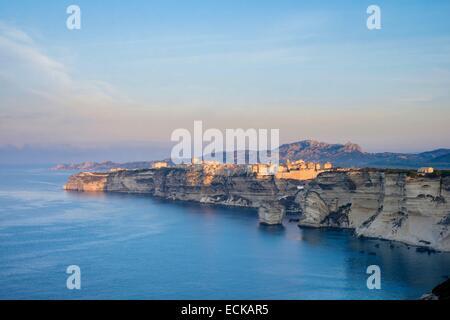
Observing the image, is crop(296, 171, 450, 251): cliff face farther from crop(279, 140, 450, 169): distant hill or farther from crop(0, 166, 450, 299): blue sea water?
crop(279, 140, 450, 169): distant hill

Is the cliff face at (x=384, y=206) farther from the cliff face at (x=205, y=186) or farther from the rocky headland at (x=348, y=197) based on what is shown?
the cliff face at (x=205, y=186)

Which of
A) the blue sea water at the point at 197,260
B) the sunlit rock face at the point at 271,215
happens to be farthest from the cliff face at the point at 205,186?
the blue sea water at the point at 197,260

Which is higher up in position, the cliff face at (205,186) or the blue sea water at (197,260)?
the cliff face at (205,186)

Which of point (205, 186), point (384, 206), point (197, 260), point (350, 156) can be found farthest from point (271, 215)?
point (350, 156)

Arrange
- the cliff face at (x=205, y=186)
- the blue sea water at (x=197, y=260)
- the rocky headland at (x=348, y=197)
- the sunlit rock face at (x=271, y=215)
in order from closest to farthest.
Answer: the blue sea water at (x=197, y=260) → the rocky headland at (x=348, y=197) → the sunlit rock face at (x=271, y=215) → the cliff face at (x=205, y=186)

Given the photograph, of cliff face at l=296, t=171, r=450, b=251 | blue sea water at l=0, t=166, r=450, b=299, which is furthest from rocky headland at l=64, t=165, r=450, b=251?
blue sea water at l=0, t=166, r=450, b=299
